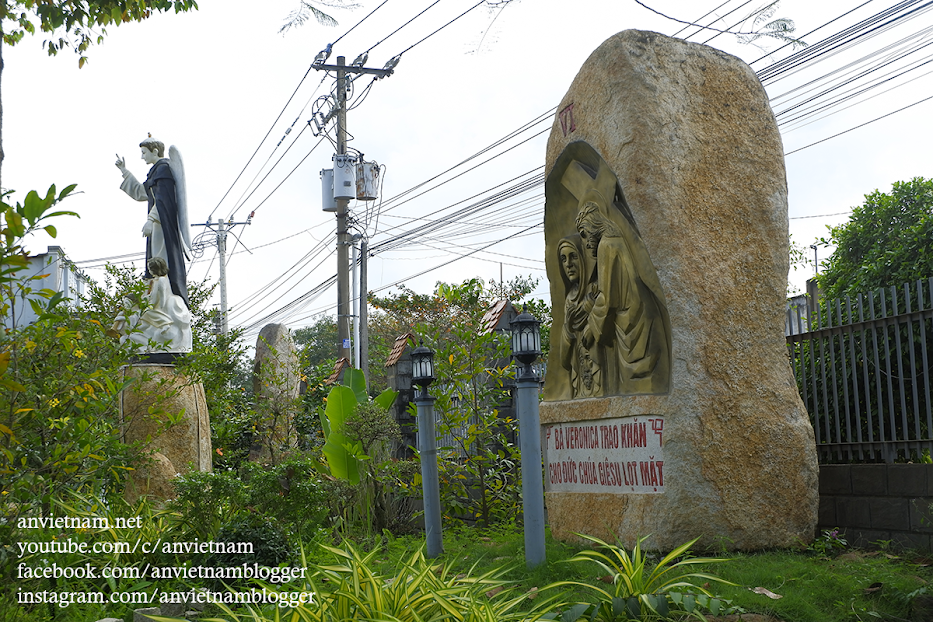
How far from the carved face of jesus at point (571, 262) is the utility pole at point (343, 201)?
1343 cm

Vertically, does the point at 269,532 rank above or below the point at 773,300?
below

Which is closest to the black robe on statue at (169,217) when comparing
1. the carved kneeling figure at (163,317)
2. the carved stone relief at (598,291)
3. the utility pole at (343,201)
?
the carved kneeling figure at (163,317)

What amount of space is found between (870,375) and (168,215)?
26.7ft

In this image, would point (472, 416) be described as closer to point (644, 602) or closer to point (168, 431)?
point (168, 431)

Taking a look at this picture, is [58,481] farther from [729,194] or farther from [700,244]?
[729,194]

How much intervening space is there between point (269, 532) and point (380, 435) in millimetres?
3054

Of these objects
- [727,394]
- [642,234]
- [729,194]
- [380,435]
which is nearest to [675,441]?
[727,394]

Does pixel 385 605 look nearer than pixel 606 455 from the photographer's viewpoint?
Yes

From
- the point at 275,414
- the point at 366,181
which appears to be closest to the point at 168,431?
the point at 275,414

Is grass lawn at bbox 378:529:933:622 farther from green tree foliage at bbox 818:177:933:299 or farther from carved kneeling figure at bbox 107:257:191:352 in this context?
carved kneeling figure at bbox 107:257:191:352

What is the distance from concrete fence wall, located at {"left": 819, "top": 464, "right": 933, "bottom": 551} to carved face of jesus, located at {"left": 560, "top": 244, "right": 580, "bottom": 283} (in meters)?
2.58

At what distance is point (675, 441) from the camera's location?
5602 millimetres

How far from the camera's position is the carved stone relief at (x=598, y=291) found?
6.09 metres

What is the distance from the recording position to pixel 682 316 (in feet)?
19.0
